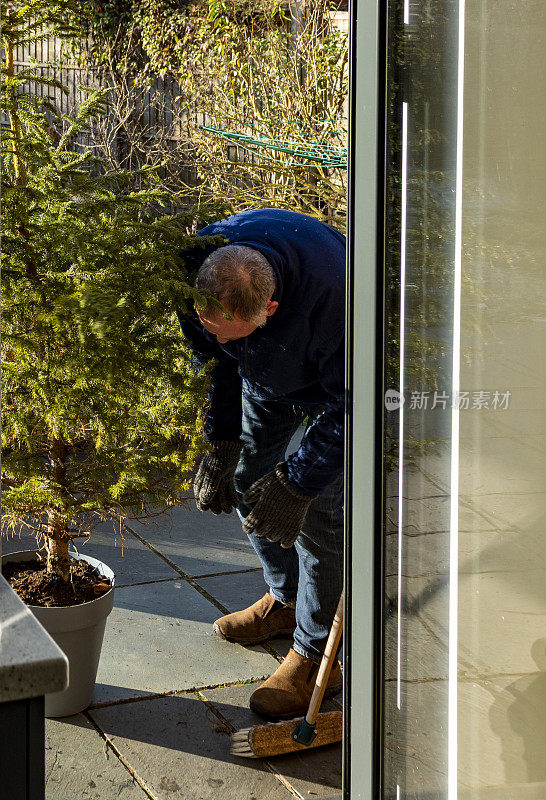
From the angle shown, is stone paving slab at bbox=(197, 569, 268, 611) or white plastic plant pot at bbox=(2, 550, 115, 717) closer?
white plastic plant pot at bbox=(2, 550, 115, 717)

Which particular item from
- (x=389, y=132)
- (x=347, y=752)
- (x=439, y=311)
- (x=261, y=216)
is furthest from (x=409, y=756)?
(x=261, y=216)

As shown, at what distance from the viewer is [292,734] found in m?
2.62

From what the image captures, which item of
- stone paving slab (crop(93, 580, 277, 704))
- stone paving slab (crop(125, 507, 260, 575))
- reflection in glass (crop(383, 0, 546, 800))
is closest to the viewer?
reflection in glass (crop(383, 0, 546, 800))

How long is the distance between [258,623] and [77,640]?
0.91 metres

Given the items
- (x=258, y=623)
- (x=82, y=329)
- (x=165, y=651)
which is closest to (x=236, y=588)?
(x=258, y=623)

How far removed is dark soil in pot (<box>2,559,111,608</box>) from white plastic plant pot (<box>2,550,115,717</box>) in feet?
0.16

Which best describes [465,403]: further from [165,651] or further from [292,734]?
[165,651]

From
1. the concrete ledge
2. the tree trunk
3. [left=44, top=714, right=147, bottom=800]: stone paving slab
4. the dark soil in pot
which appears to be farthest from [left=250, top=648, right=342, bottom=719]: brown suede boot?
the concrete ledge

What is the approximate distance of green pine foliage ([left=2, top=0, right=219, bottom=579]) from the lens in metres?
2.26

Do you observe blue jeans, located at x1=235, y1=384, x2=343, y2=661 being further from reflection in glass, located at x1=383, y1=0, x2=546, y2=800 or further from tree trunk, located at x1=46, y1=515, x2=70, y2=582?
reflection in glass, located at x1=383, y1=0, x2=546, y2=800

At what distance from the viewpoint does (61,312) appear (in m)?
2.20

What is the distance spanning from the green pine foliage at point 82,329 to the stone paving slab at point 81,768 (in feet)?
2.34

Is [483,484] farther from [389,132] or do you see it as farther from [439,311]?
[389,132]

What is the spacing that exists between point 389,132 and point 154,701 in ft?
6.95
